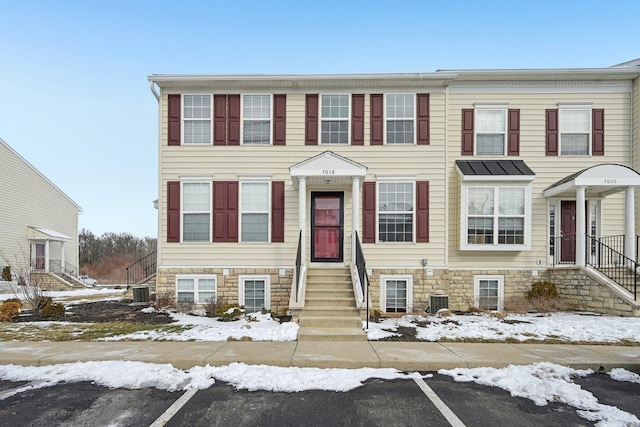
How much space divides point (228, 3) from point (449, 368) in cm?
1383

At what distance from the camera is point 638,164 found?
11.3 meters

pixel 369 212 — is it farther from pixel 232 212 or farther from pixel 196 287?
pixel 196 287

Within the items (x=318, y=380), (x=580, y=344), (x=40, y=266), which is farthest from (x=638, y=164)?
(x=40, y=266)

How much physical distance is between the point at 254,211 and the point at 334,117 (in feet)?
12.4

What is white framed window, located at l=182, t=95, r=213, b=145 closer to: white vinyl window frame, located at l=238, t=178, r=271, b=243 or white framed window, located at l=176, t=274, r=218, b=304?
white vinyl window frame, located at l=238, t=178, r=271, b=243

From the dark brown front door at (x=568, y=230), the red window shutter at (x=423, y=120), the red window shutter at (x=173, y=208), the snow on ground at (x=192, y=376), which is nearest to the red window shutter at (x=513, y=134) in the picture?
the dark brown front door at (x=568, y=230)

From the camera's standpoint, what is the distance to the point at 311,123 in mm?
11125

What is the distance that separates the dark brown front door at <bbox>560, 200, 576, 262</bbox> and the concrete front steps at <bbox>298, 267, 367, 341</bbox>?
711cm

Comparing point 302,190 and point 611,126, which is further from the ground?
point 611,126

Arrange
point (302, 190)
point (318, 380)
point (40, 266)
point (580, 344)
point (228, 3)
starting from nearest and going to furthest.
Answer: point (318, 380) → point (580, 344) → point (302, 190) → point (228, 3) → point (40, 266)

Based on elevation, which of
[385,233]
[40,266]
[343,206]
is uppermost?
[343,206]

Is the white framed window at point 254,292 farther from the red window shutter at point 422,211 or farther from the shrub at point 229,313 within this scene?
the red window shutter at point 422,211

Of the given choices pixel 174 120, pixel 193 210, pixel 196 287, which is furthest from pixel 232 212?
pixel 174 120

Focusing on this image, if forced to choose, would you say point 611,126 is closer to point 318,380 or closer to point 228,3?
point 318,380
